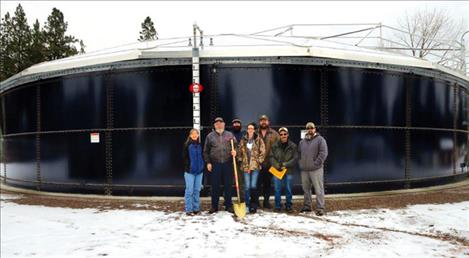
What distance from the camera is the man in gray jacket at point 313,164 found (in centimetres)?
756

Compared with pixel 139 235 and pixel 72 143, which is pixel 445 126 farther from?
pixel 72 143

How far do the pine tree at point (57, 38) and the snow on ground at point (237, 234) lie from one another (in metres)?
30.7

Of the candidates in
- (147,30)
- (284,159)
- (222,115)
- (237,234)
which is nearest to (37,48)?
(147,30)

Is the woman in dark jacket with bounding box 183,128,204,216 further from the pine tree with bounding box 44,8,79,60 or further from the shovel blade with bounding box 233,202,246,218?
the pine tree with bounding box 44,8,79,60

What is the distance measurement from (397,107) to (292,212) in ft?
14.7

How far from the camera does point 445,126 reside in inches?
455

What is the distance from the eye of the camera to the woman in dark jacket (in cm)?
761

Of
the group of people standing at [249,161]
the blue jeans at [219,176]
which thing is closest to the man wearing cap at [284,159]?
the group of people standing at [249,161]

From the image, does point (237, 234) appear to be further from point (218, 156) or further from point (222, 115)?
point (222, 115)

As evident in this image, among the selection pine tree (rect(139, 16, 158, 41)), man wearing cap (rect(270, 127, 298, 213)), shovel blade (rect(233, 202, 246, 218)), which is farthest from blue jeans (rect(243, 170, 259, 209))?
pine tree (rect(139, 16, 158, 41))

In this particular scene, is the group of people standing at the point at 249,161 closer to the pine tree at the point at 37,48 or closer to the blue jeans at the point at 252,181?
the blue jeans at the point at 252,181

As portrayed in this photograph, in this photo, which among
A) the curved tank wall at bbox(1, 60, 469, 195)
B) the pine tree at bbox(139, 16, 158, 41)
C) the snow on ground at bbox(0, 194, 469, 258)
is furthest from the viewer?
the pine tree at bbox(139, 16, 158, 41)

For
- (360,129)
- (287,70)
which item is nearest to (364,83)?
(360,129)

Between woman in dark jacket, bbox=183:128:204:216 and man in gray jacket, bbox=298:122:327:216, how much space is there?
2.05 metres
